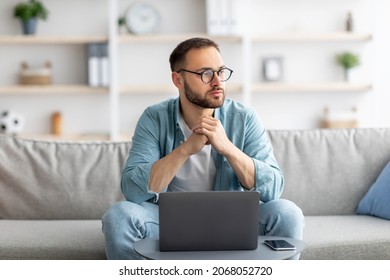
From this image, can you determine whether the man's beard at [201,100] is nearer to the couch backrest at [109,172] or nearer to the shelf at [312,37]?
the couch backrest at [109,172]

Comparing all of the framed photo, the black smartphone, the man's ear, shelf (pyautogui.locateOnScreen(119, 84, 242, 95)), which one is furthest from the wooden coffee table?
the framed photo

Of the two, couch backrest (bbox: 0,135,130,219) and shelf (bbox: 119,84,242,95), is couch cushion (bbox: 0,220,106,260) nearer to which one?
couch backrest (bbox: 0,135,130,219)

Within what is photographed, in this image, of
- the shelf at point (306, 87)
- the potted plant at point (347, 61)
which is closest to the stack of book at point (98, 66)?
the shelf at point (306, 87)

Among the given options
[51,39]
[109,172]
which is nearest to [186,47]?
[109,172]

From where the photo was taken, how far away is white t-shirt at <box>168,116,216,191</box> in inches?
87.2

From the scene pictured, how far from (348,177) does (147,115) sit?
0.90 meters

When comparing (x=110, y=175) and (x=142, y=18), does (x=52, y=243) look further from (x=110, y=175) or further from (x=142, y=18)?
(x=142, y=18)

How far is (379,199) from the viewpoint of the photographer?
8.48 ft

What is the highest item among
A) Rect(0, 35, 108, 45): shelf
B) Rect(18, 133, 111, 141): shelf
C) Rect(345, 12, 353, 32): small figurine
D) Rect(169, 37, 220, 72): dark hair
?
Rect(345, 12, 353, 32): small figurine

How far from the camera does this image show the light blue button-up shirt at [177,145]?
2115 mm
